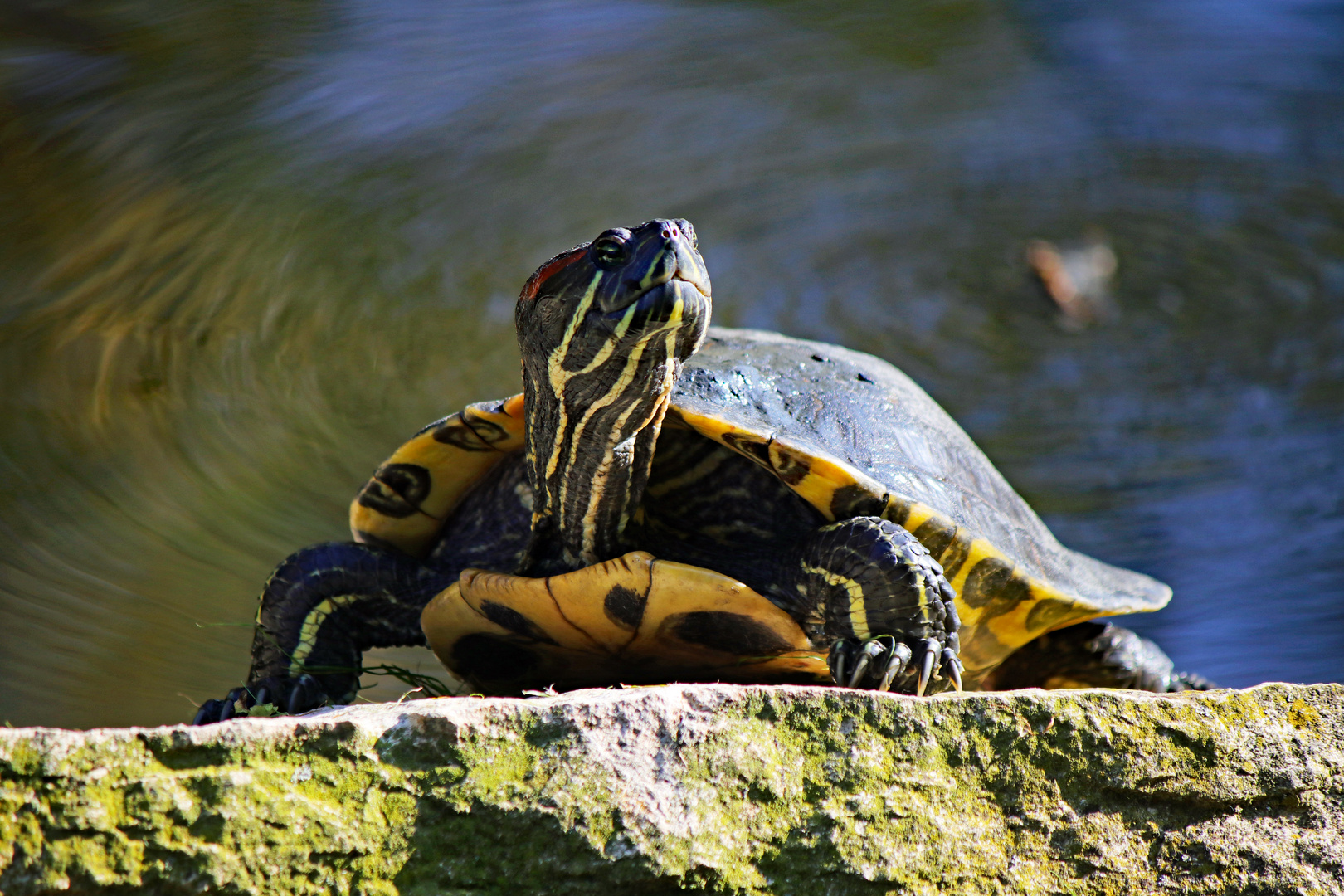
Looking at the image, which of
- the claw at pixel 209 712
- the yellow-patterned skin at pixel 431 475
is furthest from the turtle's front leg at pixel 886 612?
the claw at pixel 209 712

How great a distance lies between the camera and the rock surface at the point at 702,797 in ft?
3.32

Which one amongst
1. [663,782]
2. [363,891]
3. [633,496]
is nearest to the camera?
[363,891]

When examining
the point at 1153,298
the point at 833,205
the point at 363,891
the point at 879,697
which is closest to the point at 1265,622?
the point at 1153,298

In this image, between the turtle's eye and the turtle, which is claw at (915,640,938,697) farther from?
the turtle's eye

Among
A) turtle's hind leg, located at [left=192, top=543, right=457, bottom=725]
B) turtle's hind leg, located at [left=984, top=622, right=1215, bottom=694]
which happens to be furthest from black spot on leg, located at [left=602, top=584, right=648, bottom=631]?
turtle's hind leg, located at [left=984, top=622, right=1215, bottom=694]

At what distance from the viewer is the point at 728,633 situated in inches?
76.5

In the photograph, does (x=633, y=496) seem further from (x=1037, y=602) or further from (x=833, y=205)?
(x=833, y=205)

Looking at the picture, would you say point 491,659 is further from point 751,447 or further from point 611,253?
A: point 611,253

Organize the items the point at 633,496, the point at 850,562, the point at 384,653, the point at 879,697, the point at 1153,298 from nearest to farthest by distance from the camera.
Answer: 1. the point at 879,697
2. the point at 850,562
3. the point at 633,496
4. the point at 384,653
5. the point at 1153,298

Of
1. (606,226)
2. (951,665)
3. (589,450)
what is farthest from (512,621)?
(606,226)

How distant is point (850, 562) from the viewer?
179 centimetres

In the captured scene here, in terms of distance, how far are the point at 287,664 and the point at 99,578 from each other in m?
2.58

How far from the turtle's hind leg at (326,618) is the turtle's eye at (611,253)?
1.01 m

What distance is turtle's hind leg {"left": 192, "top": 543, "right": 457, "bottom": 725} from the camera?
2127 millimetres
